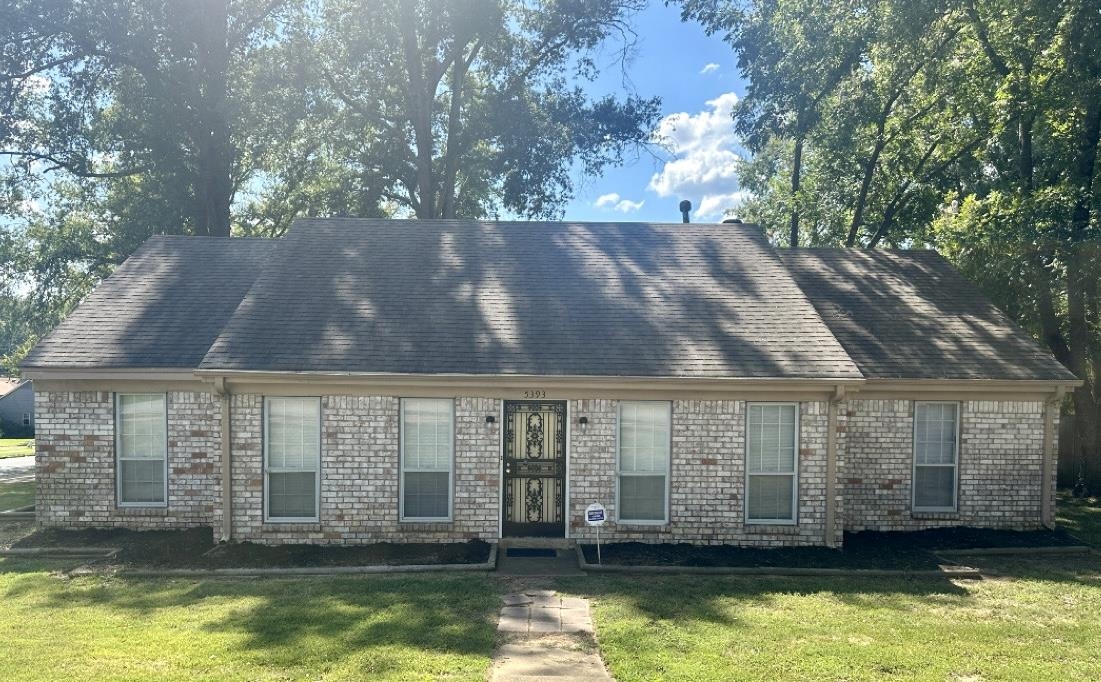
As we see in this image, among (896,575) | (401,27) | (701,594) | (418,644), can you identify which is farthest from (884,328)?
(401,27)

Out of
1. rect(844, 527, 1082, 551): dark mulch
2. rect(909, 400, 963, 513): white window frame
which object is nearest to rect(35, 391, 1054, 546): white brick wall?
rect(844, 527, 1082, 551): dark mulch

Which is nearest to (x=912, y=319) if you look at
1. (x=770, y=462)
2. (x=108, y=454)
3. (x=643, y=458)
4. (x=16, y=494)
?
(x=770, y=462)

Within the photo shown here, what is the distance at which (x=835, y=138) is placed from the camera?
19844 mm

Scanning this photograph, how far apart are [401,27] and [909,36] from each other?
Answer: 17.0m

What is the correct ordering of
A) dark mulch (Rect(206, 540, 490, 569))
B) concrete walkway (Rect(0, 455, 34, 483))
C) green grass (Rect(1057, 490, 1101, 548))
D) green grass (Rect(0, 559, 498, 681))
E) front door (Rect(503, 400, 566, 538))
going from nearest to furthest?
green grass (Rect(0, 559, 498, 681))
dark mulch (Rect(206, 540, 490, 569))
front door (Rect(503, 400, 566, 538))
green grass (Rect(1057, 490, 1101, 548))
concrete walkway (Rect(0, 455, 34, 483))

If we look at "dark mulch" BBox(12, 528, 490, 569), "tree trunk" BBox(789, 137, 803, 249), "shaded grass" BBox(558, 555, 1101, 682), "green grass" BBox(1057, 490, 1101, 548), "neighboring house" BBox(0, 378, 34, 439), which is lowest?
"neighboring house" BBox(0, 378, 34, 439)

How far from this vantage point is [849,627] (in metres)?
7.35

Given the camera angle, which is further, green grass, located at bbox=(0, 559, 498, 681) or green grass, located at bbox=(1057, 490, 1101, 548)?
green grass, located at bbox=(1057, 490, 1101, 548)

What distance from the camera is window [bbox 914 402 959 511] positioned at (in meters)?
11.6

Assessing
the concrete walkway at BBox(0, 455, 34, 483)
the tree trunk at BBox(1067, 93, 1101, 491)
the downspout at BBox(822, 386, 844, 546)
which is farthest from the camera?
the concrete walkway at BBox(0, 455, 34, 483)

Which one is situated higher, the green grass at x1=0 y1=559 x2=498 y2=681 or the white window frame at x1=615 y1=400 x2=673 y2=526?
the white window frame at x1=615 y1=400 x2=673 y2=526

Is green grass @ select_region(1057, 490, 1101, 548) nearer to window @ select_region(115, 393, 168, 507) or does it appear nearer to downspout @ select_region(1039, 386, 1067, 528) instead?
downspout @ select_region(1039, 386, 1067, 528)

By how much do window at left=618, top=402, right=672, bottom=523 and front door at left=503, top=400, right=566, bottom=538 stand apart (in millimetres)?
973

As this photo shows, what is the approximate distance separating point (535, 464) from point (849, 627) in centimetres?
488
